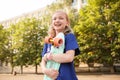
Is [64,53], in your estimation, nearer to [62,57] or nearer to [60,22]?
[62,57]

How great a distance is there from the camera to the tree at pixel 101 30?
34.3 metres

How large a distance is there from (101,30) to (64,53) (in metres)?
32.1

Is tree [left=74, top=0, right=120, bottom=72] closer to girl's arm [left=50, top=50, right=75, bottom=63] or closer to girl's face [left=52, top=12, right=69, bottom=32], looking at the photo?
girl's face [left=52, top=12, right=69, bottom=32]

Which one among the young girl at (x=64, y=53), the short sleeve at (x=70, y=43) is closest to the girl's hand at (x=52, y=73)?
the young girl at (x=64, y=53)

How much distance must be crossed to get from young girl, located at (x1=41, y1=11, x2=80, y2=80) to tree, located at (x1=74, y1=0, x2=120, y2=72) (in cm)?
3128

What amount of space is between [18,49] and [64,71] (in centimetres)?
4393

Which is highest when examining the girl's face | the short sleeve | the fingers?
the girl's face

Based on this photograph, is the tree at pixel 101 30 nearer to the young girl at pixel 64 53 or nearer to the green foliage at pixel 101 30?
the green foliage at pixel 101 30

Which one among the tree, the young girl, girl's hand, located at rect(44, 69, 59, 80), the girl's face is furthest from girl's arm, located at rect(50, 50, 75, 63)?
the tree

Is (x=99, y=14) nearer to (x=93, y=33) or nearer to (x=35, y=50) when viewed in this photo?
(x=93, y=33)

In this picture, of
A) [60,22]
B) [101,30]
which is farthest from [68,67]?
[101,30]

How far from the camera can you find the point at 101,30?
113 feet

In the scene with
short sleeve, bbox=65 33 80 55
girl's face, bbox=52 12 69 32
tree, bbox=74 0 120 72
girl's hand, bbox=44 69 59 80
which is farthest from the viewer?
tree, bbox=74 0 120 72

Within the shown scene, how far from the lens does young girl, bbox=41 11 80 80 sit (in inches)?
111
